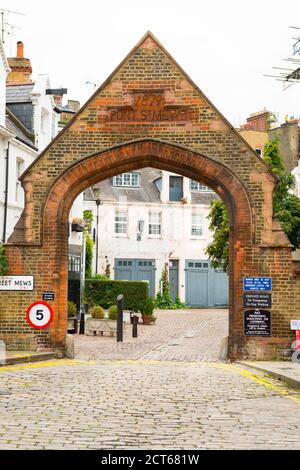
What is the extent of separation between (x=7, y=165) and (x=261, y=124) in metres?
31.8

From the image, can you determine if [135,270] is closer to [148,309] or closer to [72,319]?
[148,309]

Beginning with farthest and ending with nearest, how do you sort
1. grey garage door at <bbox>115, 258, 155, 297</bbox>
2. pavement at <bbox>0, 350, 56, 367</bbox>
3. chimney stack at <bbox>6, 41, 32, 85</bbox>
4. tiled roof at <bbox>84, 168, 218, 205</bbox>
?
tiled roof at <bbox>84, 168, 218, 205</bbox> → grey garage door at <bbox>115, 258, 155, 297</bbox> → chimney stack at <bbox>6, 41, 32, 85</bbox> → pavement at <bbox>0, 350, 56, 367</bbox>

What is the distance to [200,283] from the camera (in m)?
48.8

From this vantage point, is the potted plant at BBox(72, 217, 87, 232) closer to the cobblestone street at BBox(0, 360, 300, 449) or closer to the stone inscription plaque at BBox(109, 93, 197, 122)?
the stone inscription plaque at BBox(109, 93, 197, 122)

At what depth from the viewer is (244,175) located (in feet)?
58.6

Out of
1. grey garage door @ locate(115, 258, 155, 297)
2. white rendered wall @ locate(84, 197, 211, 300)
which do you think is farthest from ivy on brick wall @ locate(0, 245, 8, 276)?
grey garage door @ locate(115, 258, 155, 297)

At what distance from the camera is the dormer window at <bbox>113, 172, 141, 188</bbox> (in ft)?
163

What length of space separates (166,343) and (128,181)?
88.9ft

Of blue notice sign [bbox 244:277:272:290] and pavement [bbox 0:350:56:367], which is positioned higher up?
blue notice sign [bbox 244:277:272:290]

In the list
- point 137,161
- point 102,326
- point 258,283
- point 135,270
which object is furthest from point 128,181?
point 258,283

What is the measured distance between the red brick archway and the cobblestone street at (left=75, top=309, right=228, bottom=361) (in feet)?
5.70

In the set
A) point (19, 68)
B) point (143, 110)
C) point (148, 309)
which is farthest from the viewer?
point (19, 68)

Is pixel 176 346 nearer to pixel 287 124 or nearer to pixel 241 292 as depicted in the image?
pixel 241 292
